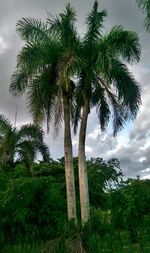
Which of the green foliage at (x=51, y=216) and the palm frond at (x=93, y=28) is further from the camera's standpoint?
the palm frond at (x=93, y=28)

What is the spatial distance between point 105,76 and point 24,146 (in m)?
12.5

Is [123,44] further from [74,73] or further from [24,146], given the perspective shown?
[24,146]

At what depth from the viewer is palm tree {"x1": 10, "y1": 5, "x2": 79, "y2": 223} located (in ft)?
60.4

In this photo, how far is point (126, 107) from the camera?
19141mm

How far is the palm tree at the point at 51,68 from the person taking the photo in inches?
725

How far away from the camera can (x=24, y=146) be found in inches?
1159

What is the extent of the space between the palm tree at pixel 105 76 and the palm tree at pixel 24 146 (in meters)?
10.4

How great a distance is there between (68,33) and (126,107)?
392cm

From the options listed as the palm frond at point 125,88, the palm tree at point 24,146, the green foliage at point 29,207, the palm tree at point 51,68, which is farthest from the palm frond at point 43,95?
the palm tree at point 24,146

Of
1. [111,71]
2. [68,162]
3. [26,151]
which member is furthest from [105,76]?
[26,151]

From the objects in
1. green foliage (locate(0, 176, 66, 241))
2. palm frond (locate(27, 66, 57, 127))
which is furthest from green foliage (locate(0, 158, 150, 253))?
palm frond (locate(27, 66, 57, 127))

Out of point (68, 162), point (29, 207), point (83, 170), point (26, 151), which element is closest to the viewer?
point (29, 207)

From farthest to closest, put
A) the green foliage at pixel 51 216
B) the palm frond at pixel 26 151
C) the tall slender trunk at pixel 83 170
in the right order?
the palm frond at pixel 26 151 < the tall slender trunk at pixel 83 170 < the green foliage at pixel 51 216

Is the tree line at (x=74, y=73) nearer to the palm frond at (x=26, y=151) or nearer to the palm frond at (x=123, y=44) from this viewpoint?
the palm frond at (x=123, y=44)
